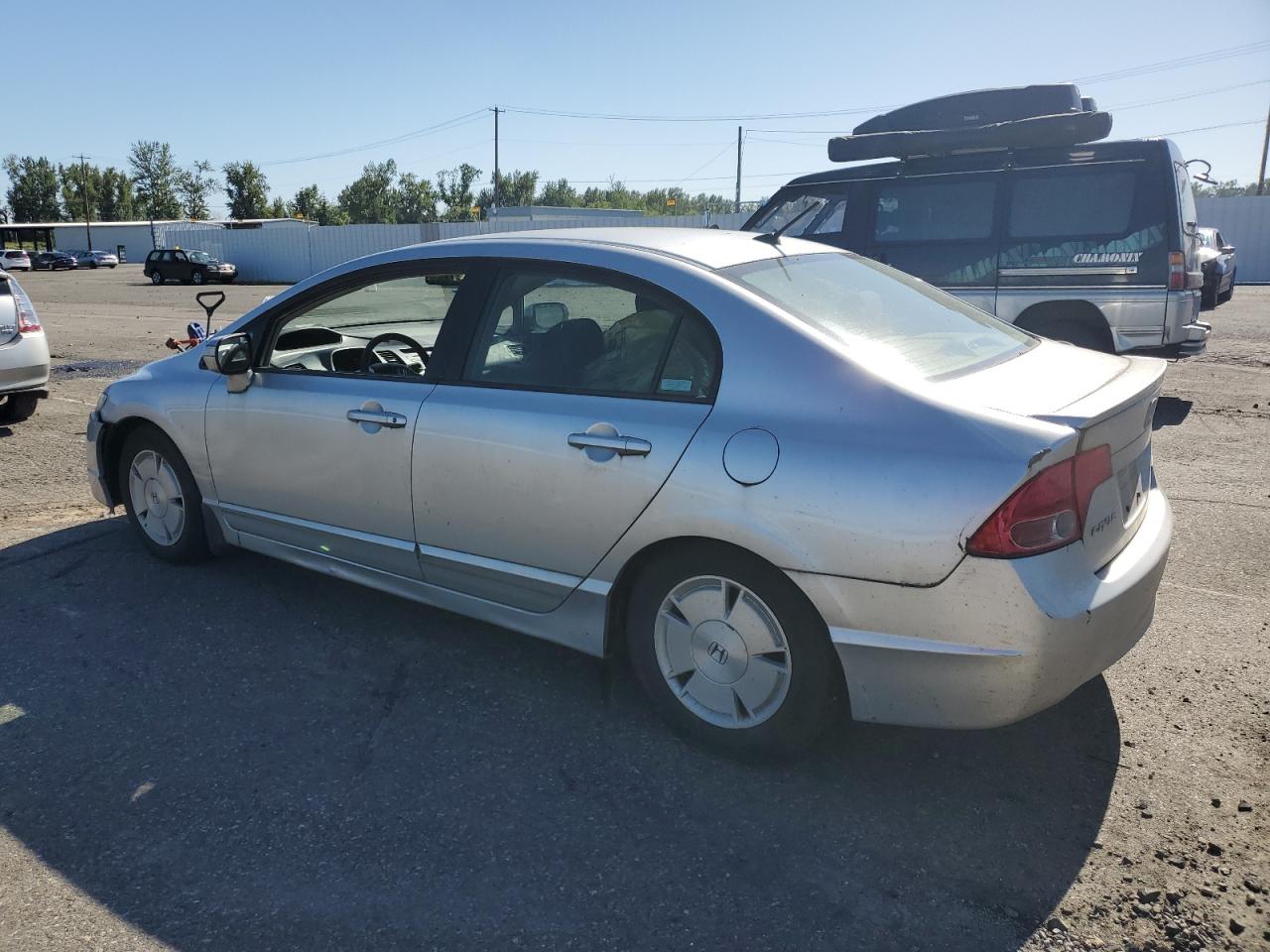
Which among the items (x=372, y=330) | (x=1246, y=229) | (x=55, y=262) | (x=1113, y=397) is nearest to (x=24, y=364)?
(x=372, y=330)

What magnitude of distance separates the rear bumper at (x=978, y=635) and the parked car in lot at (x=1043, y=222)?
587 centimetres

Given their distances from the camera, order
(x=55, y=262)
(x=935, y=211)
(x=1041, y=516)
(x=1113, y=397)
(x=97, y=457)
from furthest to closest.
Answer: (x=55, y=262), (x=935, y=211), (x=97, y=457), (x=1113, y=397), (x=1041, y=516)

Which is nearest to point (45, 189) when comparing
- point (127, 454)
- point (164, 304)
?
point (164, 304)

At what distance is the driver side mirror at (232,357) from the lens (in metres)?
4.19

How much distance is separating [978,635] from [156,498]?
389cm

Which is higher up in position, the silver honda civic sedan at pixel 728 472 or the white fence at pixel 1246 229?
the white fence at pixel 1246 229

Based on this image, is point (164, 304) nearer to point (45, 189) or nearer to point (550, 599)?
point (550, 599)

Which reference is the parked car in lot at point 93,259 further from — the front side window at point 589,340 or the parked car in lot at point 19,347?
the front side window at point 589,340

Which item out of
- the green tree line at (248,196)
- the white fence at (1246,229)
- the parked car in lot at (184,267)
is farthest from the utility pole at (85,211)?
the white fence at (1246,229)

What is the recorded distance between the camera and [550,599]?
3373 millimetres

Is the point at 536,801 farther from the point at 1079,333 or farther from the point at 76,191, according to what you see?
the point at 76,191

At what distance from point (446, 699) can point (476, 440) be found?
935mm

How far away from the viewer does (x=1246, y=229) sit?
29469mm

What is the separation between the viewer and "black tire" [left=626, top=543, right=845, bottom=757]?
2846 millimetres
